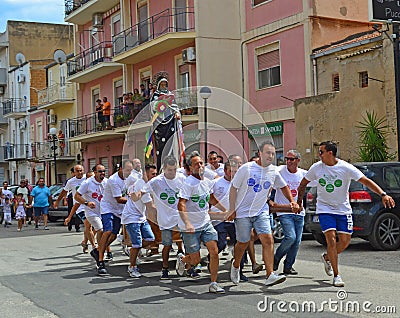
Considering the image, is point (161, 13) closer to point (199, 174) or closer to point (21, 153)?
point (199, 174)

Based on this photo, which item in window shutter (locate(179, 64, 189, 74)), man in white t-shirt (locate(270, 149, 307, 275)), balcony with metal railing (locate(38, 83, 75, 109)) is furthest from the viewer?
balcony with metal railing (locate(38, 83, 75, 109))

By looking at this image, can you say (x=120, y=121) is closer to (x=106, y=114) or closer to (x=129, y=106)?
(x=129, y=106)

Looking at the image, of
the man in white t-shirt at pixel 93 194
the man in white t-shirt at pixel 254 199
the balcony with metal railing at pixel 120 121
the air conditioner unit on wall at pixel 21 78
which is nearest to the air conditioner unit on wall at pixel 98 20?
the balcony with metal railing at pixel 120 121

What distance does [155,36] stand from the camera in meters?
27.7

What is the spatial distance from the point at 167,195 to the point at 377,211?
14.4ft

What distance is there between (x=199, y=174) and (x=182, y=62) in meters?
18.0

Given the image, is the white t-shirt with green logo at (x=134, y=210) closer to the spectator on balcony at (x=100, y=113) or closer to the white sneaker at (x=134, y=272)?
the white sneaker at (x=134, y=272)

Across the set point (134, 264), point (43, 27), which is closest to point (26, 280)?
point (134, 264)

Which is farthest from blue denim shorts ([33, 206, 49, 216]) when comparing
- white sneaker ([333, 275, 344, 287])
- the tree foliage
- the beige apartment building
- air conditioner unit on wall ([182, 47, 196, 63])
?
white sneaker ([333, 275, 344, 287])

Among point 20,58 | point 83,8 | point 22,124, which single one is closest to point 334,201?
point 83,8

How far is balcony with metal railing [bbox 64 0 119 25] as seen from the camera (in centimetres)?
3294

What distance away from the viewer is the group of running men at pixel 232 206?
9172 mm

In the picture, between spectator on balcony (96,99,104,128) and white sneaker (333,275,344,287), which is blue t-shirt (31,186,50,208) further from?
white sneaker (333,275,344,287)

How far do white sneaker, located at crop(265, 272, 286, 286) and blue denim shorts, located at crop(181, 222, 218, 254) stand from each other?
921mm
